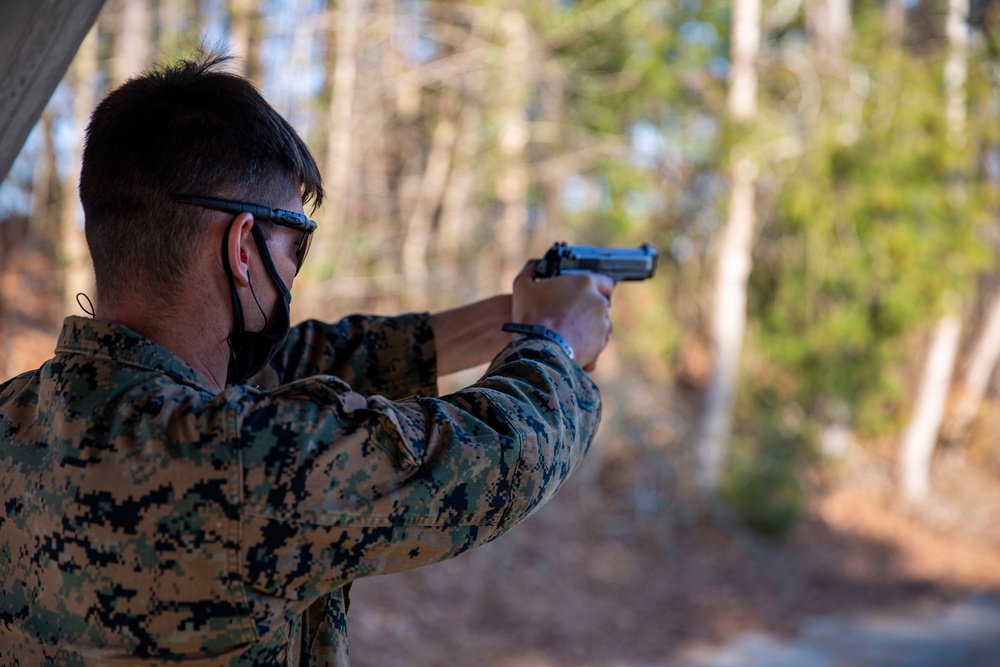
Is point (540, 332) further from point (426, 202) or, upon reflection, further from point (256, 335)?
point (426, 202)

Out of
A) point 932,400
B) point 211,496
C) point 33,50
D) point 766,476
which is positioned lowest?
point 211,496

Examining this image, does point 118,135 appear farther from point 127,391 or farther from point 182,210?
point 127,391

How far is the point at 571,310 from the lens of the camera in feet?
6.27

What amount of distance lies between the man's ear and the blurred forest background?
212 inches

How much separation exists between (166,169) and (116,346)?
0.29 m

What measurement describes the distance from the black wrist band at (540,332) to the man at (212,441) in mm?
104

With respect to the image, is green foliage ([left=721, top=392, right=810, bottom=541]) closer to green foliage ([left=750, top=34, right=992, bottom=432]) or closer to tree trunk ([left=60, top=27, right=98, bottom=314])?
green foliage ([left=750, top=34, right=992, bottom=432])

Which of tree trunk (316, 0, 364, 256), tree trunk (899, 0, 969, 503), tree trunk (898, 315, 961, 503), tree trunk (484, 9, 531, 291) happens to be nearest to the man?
tree trunk (316, 0, 364, 256)

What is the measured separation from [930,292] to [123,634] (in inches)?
545

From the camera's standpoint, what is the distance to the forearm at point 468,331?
2.22 meters

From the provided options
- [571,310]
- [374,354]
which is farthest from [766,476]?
[571,310]

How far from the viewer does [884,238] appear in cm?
1302

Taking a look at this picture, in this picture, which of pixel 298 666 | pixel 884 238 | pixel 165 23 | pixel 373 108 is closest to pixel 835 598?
pixel 884 238

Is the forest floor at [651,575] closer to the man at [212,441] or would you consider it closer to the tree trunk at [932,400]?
the tree trunk at [932,400]
